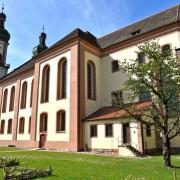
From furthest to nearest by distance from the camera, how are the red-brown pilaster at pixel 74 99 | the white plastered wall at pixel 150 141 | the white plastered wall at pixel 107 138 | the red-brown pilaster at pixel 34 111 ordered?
the red-brown pilaster at pixel 34 111, the red-brown pilaster at pixel 74 99, the white plastered wall at pixel 107 138, the white plastered wall at pixel 150 141

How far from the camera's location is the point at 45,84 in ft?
98.6

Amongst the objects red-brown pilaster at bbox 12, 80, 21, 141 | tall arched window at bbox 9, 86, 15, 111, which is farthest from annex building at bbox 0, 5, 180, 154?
tall arched window at bbox 9, 86, 15, 111

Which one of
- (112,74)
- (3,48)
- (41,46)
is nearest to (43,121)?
(112,74)

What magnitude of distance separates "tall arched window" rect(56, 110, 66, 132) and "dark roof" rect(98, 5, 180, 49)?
10141 millimetres

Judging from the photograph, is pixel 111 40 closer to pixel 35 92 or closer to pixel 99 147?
pixel 35 92

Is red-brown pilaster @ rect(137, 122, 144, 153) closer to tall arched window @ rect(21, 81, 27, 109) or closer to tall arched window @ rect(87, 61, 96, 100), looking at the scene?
tall arched window @ rect(87, 61, 96, 100)

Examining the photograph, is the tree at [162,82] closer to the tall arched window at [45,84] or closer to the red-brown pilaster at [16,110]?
the tall arched window at [45,84]

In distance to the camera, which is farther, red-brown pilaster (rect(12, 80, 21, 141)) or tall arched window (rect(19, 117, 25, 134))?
red-brown pilaster (rect(12, 80, 21, 141))

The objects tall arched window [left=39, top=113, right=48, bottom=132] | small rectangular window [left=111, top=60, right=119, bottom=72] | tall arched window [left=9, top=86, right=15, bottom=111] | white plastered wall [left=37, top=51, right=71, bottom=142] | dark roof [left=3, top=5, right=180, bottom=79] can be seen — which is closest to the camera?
dark roof [left=3, top=5, right=180, bottom=79]

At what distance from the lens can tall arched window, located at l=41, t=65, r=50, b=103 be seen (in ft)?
96.2

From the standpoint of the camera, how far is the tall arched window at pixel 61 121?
2592cm

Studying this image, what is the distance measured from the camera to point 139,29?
2686 centimetres

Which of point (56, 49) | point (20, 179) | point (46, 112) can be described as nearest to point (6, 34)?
point (56, 49)

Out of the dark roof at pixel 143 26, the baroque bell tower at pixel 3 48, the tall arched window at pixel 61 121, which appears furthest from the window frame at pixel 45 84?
the baroque bell tower at pixel 3 48
